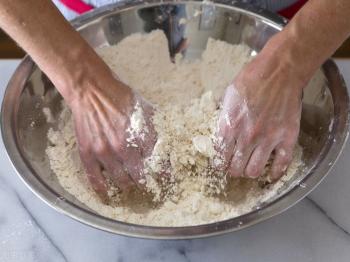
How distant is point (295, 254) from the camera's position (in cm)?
78

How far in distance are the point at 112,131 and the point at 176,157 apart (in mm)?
119

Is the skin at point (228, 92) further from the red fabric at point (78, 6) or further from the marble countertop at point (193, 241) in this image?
the red fabric at point (78, 6)

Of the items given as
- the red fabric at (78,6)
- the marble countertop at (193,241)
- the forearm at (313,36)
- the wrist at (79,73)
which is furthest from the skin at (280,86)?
the red fabric at (78,6)

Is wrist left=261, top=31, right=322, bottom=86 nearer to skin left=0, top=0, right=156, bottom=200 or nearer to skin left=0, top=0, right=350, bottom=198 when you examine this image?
skin left=0, top=0, right=350, bottom=198

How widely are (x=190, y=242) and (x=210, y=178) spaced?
11 cm

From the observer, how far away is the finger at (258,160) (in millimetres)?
800

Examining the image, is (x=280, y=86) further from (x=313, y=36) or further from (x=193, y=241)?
(x=193, y=241)

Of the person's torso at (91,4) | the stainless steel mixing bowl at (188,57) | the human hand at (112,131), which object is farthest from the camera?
the person's torso at (91,4)

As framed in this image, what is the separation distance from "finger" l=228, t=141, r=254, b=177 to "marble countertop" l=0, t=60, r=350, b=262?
9cm

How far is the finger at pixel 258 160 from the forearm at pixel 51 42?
261 mm

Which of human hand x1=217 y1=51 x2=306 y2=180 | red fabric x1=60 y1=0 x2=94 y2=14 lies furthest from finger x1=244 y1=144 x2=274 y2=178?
red fabric x1=60 y1=0 x2=94 y2=14

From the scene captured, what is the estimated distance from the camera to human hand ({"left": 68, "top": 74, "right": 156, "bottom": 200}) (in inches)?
30.8

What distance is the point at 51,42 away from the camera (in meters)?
0.77

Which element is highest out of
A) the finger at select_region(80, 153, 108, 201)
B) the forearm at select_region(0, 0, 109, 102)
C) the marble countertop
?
the forearm at select_region(0, 0, 109, 102)
